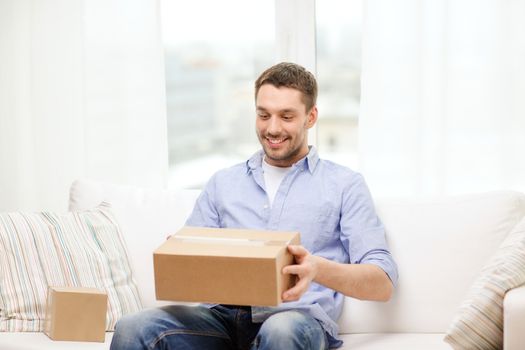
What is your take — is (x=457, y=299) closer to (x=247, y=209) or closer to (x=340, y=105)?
(x=247, y=209)

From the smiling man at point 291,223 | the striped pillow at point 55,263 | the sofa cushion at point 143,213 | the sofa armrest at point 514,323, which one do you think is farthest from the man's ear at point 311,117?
the sofa armrest at point 514,323

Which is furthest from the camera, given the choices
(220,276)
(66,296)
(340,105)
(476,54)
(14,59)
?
(14,59)

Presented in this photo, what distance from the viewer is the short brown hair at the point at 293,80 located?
2506 millimetres

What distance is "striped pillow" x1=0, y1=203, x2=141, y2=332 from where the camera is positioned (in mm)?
2459

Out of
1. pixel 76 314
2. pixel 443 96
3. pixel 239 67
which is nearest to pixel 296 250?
→ pixel 76 314

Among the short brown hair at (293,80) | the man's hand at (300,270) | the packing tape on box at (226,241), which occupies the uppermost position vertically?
the short brown hair at (293,80)

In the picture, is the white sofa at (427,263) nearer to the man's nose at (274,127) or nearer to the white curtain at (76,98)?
the man's nose at (274,127)

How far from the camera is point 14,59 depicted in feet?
12.1

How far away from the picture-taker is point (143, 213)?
2760 millimetres

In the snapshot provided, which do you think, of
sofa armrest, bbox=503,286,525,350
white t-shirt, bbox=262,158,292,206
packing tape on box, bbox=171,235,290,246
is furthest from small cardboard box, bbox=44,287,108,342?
sofa armrest, bbox=503,286,525,350

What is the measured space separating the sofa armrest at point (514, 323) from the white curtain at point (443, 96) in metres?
1.19

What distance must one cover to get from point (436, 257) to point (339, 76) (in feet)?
3.53

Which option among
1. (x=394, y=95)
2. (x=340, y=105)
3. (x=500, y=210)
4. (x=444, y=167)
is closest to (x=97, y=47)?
(x=340, y=105)

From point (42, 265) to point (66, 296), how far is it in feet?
0.60
